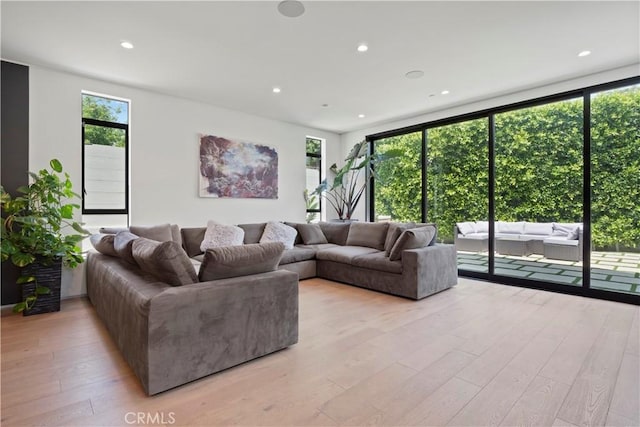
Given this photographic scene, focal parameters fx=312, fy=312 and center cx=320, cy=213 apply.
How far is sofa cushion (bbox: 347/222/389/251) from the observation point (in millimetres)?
4895

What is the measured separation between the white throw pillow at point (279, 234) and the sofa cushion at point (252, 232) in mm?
67

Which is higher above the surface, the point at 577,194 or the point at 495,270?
the point at 577,194

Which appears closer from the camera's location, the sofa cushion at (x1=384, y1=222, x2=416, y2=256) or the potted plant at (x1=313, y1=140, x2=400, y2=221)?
the sofa cushion at (x1=384, y1=222, x2=416, y2=256)

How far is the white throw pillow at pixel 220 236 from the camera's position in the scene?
4469 millimetres

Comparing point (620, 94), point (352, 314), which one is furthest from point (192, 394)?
point (620, 94)

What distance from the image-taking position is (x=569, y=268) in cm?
416

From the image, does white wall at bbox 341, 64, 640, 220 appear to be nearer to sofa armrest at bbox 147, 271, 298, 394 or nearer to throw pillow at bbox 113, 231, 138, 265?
sofa armrest at bbox 147, 271, 298, 394

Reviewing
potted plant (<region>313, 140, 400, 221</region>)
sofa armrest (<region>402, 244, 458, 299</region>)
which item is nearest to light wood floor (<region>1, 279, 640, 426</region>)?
sofa armrest (<region>402, 244, 458, 299</region>)

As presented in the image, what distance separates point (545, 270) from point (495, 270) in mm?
613

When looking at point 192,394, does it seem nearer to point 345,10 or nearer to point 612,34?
point 345,10

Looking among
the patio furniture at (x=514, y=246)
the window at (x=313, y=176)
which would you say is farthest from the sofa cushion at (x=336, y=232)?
the patio furniture at (x=514, y=246)

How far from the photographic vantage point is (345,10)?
99.7 inches

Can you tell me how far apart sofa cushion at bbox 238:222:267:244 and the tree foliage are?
262 cm

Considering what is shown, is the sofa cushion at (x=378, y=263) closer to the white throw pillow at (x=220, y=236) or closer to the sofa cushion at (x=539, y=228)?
the white throw pillow at (x=220, y=236)
